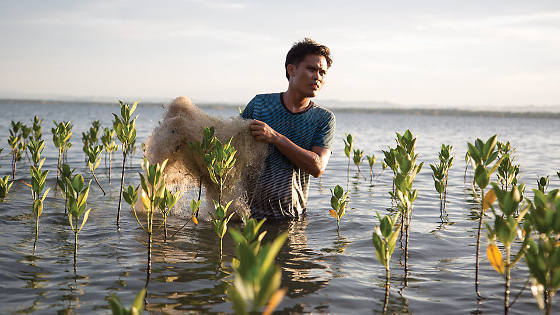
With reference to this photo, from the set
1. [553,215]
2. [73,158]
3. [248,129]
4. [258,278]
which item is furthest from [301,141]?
[73,158]

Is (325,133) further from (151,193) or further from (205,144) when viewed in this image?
(151,193)

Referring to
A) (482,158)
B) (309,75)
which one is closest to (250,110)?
(309,75)

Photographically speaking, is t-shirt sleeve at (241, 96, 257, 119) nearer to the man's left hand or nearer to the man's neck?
the man's neck

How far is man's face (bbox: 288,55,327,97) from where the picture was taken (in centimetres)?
519

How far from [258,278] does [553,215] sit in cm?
161

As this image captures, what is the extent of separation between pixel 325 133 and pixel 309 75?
28.3 inches

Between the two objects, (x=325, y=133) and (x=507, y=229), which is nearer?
(x=507, y=229)

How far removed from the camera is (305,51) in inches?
207

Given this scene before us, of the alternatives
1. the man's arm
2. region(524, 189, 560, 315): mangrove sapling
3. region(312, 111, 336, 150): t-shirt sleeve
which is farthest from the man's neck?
region(524, 189, 560, 315): mangrove sapling

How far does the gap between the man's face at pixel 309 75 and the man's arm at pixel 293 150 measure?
68 centimetres

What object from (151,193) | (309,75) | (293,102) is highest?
(309,75)

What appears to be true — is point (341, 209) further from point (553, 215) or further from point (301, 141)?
point (553, 215)

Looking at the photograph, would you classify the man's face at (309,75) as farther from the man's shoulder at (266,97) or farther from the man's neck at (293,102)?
the man's shoulder at (266,97)

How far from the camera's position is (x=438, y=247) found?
496cm
